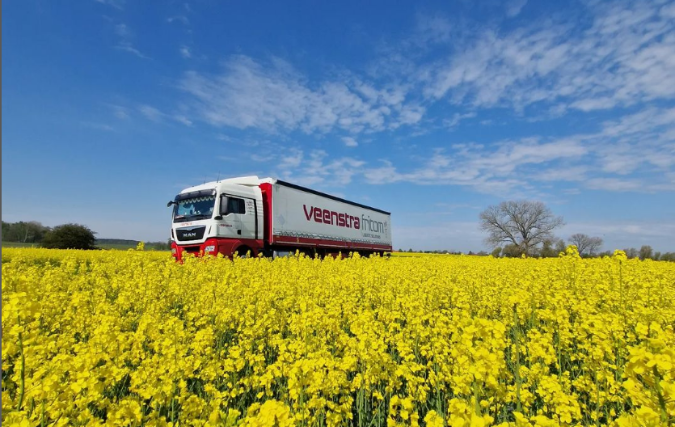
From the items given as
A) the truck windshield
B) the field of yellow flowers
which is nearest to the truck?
the truck windshield

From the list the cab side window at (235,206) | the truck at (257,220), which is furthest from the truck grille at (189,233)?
the cab side window at (235,206)

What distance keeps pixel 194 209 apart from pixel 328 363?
1192 cm

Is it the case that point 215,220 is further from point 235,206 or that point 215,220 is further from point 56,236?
point 56,236

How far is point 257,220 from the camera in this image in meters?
14.4

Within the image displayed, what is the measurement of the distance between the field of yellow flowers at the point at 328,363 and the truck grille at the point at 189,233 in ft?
17.0

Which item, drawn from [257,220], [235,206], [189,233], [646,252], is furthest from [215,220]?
[646,252]

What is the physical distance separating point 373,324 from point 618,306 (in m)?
4.70

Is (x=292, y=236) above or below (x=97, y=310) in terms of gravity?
above

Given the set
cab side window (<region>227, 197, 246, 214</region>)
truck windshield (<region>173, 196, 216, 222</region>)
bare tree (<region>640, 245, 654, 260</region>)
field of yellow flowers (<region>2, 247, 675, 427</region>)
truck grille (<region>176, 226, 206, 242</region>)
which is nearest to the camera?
field of yellow flowers (<region>2, 247, 675, 427</region>)

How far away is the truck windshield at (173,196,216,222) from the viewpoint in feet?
41.5

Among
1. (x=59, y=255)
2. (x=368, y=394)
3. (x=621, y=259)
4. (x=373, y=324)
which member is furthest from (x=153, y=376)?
(x=59, y=255)

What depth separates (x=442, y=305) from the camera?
22.7 ft

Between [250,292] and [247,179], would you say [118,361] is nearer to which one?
[250,292]

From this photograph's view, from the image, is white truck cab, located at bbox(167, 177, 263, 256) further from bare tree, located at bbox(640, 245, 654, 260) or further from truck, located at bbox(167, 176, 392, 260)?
bare tree, located at bbox(640, 245, 654, 260)
